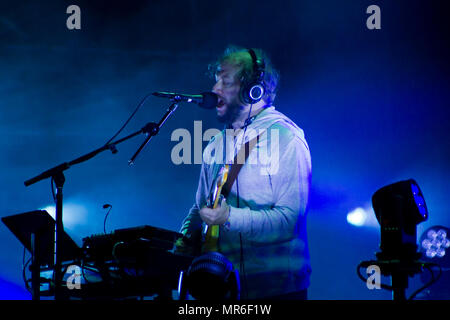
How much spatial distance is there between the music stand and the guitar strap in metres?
1.11

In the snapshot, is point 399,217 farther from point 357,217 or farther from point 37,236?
point 357,217

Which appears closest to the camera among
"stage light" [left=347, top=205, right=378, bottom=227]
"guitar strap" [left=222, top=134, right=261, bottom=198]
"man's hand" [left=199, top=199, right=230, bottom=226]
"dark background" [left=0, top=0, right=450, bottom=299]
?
"man's hand" [left=199, top=199, right=230, bottom=226]

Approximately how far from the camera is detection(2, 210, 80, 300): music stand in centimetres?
306

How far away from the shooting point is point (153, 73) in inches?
225

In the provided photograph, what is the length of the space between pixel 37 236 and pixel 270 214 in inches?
65.9

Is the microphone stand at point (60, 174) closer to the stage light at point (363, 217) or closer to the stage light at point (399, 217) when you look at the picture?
the stage light at point (399, 217)

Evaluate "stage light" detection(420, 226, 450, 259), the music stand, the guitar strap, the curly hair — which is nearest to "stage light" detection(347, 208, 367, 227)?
"stage light" detection(420, 226, 450, 259)

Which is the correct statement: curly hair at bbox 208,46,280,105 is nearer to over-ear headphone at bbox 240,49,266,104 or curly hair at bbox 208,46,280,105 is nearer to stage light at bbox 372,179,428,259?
over-ear headphone at bbox 240,49,266,104

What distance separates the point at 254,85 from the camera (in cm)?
275

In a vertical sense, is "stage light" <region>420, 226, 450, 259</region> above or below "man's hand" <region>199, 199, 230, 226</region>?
A: above

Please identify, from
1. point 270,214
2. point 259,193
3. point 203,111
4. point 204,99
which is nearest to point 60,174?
point 204,99

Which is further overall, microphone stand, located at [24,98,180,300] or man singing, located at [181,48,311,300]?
microphone stand, located at [24,98,180,300]
